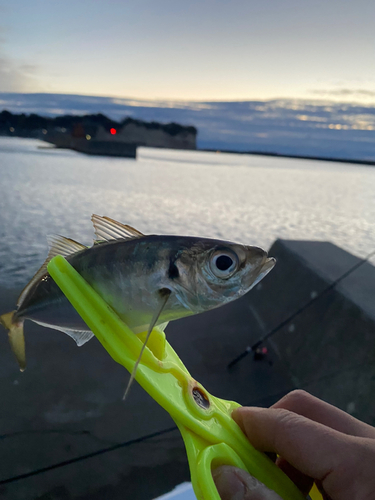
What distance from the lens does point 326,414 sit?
1.15m

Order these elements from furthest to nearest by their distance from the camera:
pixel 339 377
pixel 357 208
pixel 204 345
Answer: pixel 357 208 < pixel 204 345 < pixel 339 377

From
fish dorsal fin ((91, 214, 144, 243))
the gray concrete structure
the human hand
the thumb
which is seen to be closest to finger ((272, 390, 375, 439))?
the human hand

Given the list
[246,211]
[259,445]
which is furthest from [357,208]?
[259,445]

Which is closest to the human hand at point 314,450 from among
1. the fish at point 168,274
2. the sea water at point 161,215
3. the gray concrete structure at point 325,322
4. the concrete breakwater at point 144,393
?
the fish at point 168,274

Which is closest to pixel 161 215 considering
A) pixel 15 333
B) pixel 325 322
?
pixel 325 322

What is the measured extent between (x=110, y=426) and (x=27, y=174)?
12.5 metres

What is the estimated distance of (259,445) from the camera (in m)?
1.09

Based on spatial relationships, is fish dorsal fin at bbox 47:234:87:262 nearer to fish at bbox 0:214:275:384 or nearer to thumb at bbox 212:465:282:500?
fish at bbox 0:214:275:384

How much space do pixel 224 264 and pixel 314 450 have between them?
0.60 meters

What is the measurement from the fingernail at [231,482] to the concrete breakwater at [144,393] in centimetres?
86

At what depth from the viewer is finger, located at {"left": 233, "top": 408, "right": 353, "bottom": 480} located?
0.93 m

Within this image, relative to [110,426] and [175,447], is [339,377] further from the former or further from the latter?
[110,426]

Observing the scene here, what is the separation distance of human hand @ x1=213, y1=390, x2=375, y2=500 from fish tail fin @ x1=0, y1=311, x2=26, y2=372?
692 mm

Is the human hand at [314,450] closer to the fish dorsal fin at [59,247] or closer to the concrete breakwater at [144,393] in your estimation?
the fish dorsal fin at [59,247]
